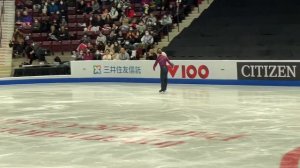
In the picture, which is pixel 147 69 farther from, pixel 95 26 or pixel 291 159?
pixel 291 159

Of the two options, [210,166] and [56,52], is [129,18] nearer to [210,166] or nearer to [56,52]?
[56,52]

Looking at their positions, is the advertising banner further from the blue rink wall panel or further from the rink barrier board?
the blue rink wall panel

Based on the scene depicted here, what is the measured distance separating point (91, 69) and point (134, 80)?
2.21 meters

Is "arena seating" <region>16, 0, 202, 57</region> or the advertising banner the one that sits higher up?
"arena seating" <region>16, 0, 202, 57</region>

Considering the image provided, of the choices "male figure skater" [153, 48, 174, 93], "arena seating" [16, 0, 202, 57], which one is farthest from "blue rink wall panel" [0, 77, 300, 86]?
"arena seating" [16, 0, 202, 57]

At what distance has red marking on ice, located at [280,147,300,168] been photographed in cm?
655

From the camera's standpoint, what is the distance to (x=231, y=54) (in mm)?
22125

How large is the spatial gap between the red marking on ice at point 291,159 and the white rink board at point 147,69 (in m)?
12.3

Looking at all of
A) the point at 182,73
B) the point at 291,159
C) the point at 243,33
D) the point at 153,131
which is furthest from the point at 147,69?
the point at 291,159

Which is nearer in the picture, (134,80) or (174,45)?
(134,80)

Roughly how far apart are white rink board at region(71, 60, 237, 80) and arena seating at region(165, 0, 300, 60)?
5.46 ft

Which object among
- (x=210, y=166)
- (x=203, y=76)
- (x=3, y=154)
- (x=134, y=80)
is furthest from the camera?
(x=134, y=80)

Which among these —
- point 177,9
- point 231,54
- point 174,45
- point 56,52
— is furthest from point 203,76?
point 56,52

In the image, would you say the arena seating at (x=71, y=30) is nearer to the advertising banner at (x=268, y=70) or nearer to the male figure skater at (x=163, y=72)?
the advertising banner at (x=268, y=70)
